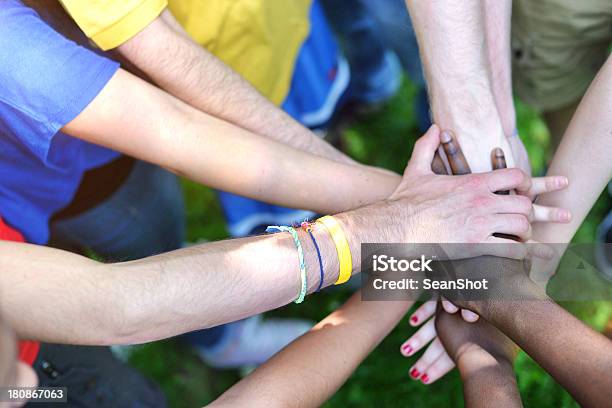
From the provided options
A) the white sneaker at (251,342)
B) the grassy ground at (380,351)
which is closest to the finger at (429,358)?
the grassy ground at (380,351)

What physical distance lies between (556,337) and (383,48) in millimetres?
1692

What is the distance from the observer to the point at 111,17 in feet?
4.83

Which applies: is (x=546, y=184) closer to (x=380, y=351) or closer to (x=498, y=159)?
(x=498, y=159)

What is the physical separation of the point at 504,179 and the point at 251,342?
1180 mm

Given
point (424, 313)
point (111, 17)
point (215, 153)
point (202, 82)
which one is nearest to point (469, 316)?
point (424, 313)

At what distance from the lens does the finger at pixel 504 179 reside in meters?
1.68

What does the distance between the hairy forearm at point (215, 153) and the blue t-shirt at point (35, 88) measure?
0.13 ft

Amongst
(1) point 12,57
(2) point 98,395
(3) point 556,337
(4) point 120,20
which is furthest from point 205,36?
(3) point 556,337

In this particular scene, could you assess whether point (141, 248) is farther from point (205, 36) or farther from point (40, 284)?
point (40, 284)

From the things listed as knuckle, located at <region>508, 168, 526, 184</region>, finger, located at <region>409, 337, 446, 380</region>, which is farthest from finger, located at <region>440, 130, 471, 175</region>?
finger, located at <region>409, 337, 446, 380</region>

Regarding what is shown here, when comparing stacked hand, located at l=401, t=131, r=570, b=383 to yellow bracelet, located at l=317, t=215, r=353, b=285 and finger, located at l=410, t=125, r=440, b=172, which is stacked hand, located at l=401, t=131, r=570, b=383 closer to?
finger, located at l=410, t=125, r=440, b=172

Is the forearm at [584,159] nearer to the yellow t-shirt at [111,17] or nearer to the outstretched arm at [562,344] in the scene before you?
the outstretched arm at [562,344]

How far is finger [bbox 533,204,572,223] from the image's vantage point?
5.81ft

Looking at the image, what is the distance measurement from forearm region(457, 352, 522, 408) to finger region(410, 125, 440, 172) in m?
0.49
